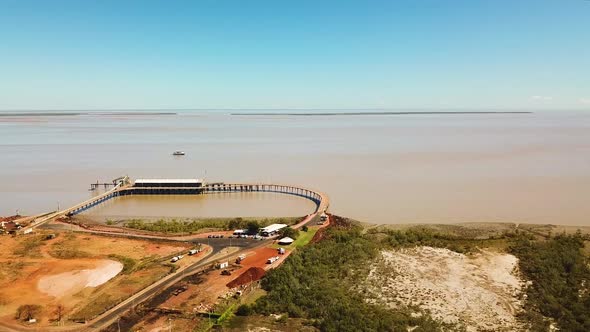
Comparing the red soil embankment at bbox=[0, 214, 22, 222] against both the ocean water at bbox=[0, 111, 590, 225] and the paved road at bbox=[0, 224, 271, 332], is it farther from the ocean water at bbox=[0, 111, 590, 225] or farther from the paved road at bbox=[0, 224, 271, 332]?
the ocean water at bbox=[0, 111, 590, 225]

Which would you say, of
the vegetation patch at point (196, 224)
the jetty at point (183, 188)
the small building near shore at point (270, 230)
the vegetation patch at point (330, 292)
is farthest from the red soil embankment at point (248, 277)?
the jetty at point (183, 188)

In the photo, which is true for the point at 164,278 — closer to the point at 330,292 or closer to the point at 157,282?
the point at 157,282

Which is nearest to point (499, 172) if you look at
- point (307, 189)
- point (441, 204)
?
point (441, 204)

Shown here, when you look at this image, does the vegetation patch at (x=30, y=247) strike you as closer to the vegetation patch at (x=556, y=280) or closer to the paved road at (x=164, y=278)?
the paved road at (x=164, y=278)

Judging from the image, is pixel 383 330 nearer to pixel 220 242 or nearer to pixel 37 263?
pixel 220 242

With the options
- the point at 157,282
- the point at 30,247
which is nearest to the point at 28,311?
the point at 157,282

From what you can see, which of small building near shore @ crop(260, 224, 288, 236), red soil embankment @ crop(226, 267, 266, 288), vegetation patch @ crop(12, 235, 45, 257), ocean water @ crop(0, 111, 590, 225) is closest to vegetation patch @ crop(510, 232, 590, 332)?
ocean water @ crop(0, 111, 590, 225)
